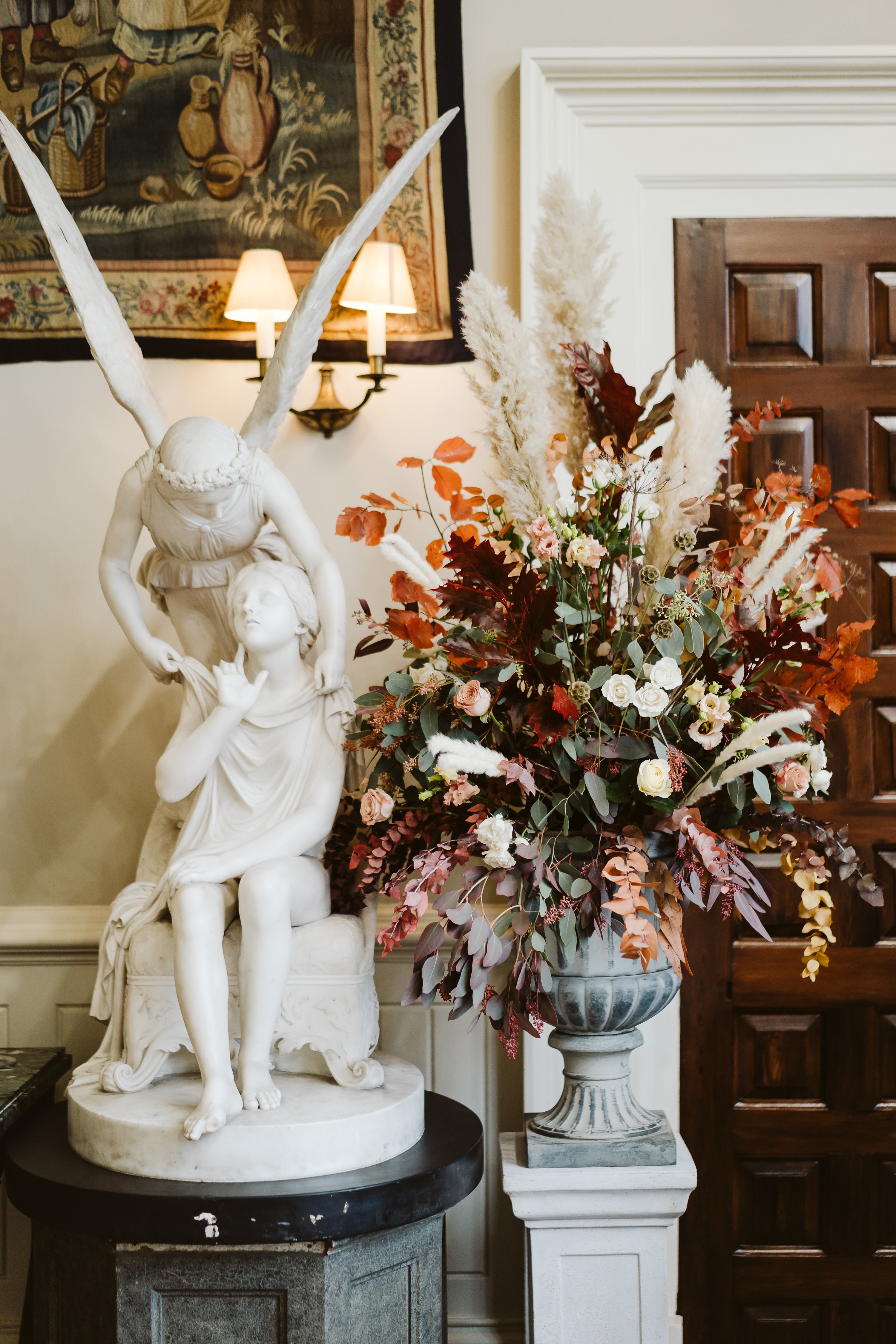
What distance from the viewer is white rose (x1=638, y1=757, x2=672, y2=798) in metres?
1.65

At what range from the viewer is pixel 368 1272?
5.88 ft

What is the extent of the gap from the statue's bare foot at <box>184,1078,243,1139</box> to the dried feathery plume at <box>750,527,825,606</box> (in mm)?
1129

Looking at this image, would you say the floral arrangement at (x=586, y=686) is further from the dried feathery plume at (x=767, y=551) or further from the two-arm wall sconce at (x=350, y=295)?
the two-arm wall sconce at (x=350, y=295)

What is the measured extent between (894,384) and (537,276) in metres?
1.07

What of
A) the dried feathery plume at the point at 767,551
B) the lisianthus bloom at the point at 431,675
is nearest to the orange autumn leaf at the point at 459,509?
the lisianthus bloom at the point at 431,675

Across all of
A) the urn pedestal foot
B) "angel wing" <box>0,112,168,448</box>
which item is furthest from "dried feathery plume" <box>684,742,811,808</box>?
"angel wing" <box>0,112,168,448</box>

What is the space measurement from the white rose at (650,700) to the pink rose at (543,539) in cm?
25

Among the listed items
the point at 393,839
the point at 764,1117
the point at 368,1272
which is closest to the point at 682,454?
the point at 393,839

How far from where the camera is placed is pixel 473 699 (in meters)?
1.71

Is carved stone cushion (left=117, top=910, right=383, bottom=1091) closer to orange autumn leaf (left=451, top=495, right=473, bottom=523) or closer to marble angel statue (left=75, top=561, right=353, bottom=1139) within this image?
marble angel statue (left=75, top=561, right=353, bottom=1139)

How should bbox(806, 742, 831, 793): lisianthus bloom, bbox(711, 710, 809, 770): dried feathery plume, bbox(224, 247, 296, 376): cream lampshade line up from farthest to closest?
bbox(224, 247, 296, 376): cream lampshade < bbox(806, 742, 831, 793): lisianthus bloom < bbox(711, 710, 809, 770): dried feathery plume

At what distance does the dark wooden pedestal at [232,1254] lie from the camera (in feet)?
5.55

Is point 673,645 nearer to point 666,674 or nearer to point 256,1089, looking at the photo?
point 666,674

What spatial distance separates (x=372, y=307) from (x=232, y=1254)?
6.06ft
